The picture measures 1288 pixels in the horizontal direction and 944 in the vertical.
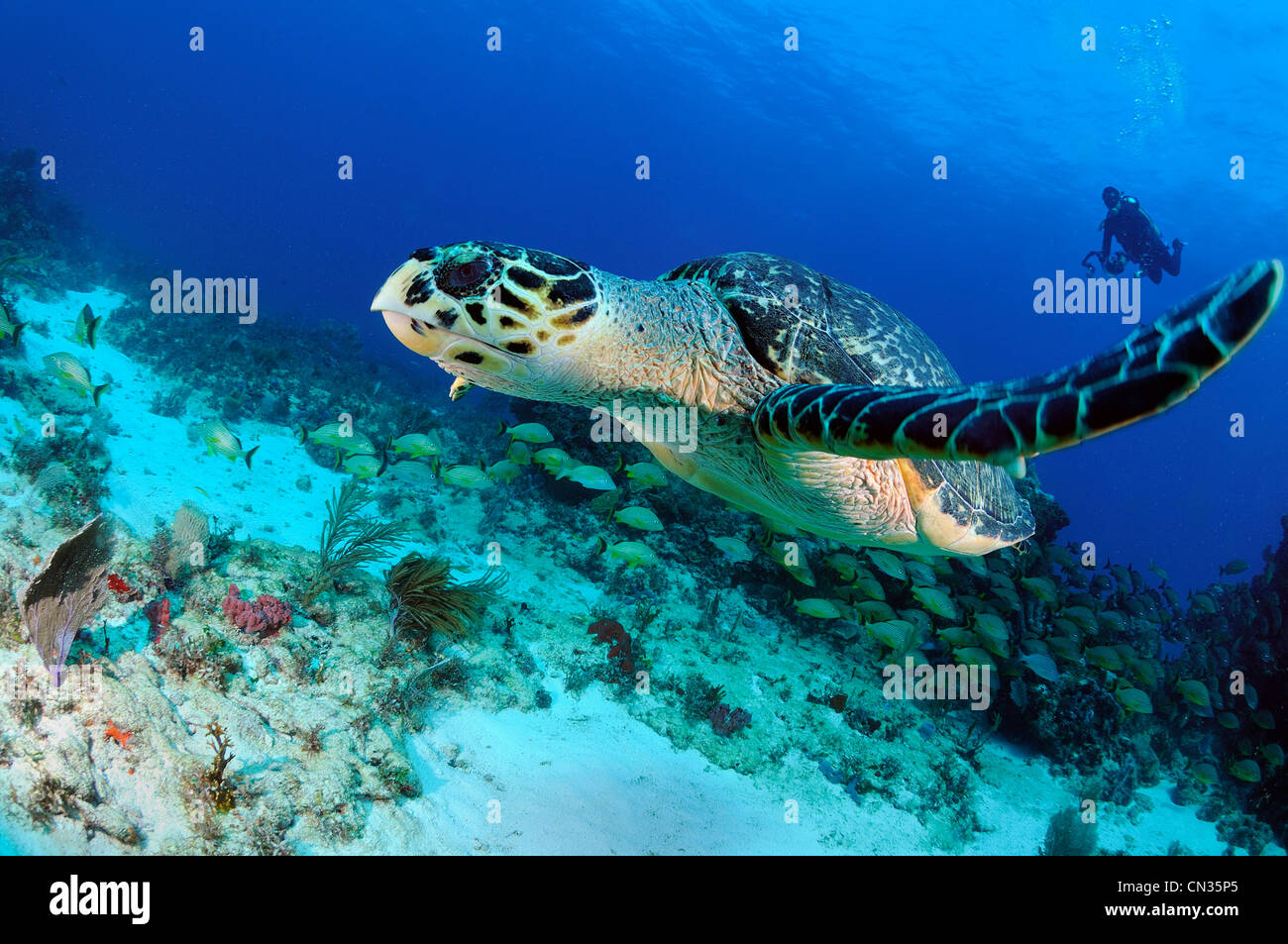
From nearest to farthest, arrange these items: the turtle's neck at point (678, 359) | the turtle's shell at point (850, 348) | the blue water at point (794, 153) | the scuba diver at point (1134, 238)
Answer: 1. the turtle's neck at point (678, 359)
2. the turtle's shell at point (850, 348)
3. the scuba diver at point (1134, 238)
4. the blue water at point (794, 153)

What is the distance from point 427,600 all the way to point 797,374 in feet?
10.4

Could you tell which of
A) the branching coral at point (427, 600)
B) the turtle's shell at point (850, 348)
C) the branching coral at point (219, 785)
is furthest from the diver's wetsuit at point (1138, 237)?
the branching coral at point (219, 785)

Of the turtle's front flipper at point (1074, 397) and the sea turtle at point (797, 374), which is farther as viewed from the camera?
the sea turtle at point (797, 374)

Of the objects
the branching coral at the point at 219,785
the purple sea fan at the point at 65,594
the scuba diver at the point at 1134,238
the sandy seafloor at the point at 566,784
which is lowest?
the sandy seafloor at the point at 566,784

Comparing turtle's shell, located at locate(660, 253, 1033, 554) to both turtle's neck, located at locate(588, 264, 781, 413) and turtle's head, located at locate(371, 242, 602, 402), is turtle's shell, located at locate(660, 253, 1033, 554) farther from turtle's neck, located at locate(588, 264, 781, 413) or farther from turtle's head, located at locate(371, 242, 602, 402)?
turtle's head, located at locate(371, 242, 602, 402)

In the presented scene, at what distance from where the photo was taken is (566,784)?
11.9 feet

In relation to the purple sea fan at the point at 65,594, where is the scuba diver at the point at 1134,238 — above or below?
above

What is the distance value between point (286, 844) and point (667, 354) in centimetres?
289

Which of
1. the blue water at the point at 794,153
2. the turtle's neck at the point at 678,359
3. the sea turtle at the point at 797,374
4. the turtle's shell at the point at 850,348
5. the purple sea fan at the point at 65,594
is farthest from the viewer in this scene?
the blue water at the point at 794,153

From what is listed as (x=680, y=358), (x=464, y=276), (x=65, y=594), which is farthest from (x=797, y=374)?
(x=65, y=594)

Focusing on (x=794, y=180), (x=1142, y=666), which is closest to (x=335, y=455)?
(x=1142, y=666)

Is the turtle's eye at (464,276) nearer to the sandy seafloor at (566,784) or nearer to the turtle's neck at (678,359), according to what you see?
the turtle's neck at (678,359)

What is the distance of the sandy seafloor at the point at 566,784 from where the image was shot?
2988mm

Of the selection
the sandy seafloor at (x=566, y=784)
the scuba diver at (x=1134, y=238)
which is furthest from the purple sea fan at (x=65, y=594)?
the scuba diver at (x=1134, y=238)
